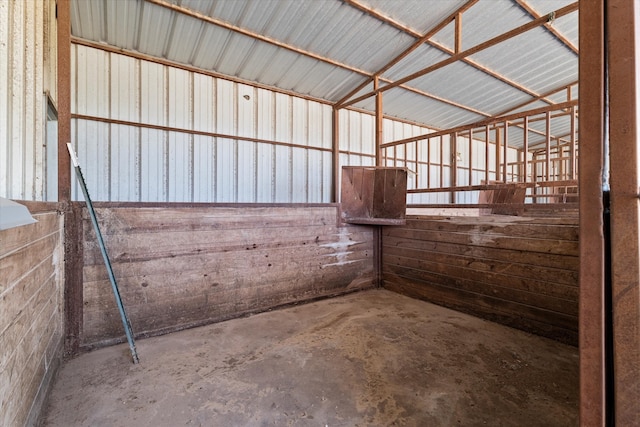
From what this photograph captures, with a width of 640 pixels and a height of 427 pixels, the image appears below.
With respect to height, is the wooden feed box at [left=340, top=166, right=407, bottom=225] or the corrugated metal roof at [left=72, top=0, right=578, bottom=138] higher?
the corrugated metal roof at [left=72, top=0, right=578, bottom=138]

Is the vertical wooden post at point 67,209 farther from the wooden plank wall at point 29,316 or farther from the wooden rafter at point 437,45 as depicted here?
the wooden rafter at point 437,45

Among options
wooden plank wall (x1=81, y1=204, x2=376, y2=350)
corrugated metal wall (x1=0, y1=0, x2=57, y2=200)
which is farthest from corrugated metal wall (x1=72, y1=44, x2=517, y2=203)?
corrugated metal wall (x1=0, y1=0, x2=57, y2=200)

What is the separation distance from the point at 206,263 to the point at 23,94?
1.77m

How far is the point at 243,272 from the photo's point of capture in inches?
119

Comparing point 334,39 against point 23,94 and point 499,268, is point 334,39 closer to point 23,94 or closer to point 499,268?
point 499,268

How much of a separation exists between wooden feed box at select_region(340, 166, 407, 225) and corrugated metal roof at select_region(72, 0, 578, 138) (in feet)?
8.30

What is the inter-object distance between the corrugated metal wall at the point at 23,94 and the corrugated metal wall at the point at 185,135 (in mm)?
2957

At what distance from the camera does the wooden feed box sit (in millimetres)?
3771

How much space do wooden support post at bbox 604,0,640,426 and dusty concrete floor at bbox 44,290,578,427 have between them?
0.99 meters

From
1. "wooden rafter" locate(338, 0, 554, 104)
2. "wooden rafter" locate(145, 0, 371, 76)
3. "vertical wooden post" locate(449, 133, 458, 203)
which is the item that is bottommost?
"vertical wooden post" locate(449, 133, 458, 203)

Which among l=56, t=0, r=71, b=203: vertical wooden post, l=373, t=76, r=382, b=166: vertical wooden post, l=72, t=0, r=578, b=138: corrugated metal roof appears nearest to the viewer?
l=56, t=0, r=71, b=203: vertical wooden post

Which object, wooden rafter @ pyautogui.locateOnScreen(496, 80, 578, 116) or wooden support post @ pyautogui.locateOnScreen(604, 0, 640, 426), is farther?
wooden rafter @ pyautogui.locateOnScreen(496, 80, 578, 116)

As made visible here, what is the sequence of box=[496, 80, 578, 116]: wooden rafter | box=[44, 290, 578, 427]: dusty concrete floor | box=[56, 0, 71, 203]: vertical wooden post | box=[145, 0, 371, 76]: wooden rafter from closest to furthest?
box=[44, 290, 578, 427]: dusty concrete floor
box=[56, 0, 71, 203]: vertical wooden post
box=[145, 0, 371, 76]: wooden rafter
box=[496, 80, 578, 116]: wooden rafter

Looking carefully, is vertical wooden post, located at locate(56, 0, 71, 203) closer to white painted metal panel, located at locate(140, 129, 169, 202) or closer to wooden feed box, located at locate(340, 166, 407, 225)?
wooden feed box, located at locate(340, 166, 407, 225)
